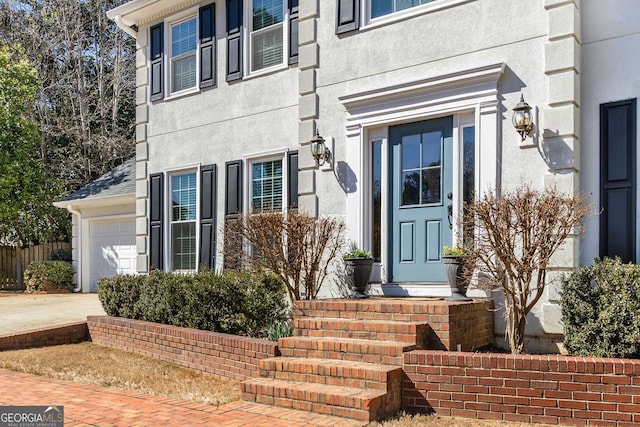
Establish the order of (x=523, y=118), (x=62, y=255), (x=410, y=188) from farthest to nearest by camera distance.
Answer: (x=62, y=255) → (x=410, y=188) → (x=523, y=118)

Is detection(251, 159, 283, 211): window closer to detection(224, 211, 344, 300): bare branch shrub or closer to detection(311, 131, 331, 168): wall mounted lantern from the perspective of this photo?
detection(311, 131, 331, 168): wall mounted lantern

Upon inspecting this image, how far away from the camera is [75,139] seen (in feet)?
71.2

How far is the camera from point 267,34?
33.6 feet

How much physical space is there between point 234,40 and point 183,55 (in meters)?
1.54

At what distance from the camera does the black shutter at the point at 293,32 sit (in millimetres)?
9688

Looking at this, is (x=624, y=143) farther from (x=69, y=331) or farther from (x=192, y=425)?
(x=69, y=331)

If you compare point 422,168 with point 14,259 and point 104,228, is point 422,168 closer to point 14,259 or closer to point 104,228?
point 104,228

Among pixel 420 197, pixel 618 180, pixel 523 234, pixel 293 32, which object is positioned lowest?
pixel 523 234

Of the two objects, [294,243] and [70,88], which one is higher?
[70,88]

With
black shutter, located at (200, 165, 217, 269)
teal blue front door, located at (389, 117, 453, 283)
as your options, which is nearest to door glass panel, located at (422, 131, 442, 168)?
teal blue front door, located at (389, 117, 453, 283)

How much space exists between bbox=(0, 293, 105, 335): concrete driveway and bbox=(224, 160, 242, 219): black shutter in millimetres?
3328

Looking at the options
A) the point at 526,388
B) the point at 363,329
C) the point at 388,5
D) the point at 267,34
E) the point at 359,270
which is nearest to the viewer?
the point at 526,388

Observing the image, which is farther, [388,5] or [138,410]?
[388,5]

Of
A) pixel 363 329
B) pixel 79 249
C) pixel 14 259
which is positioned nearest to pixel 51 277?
pixel 79 249
